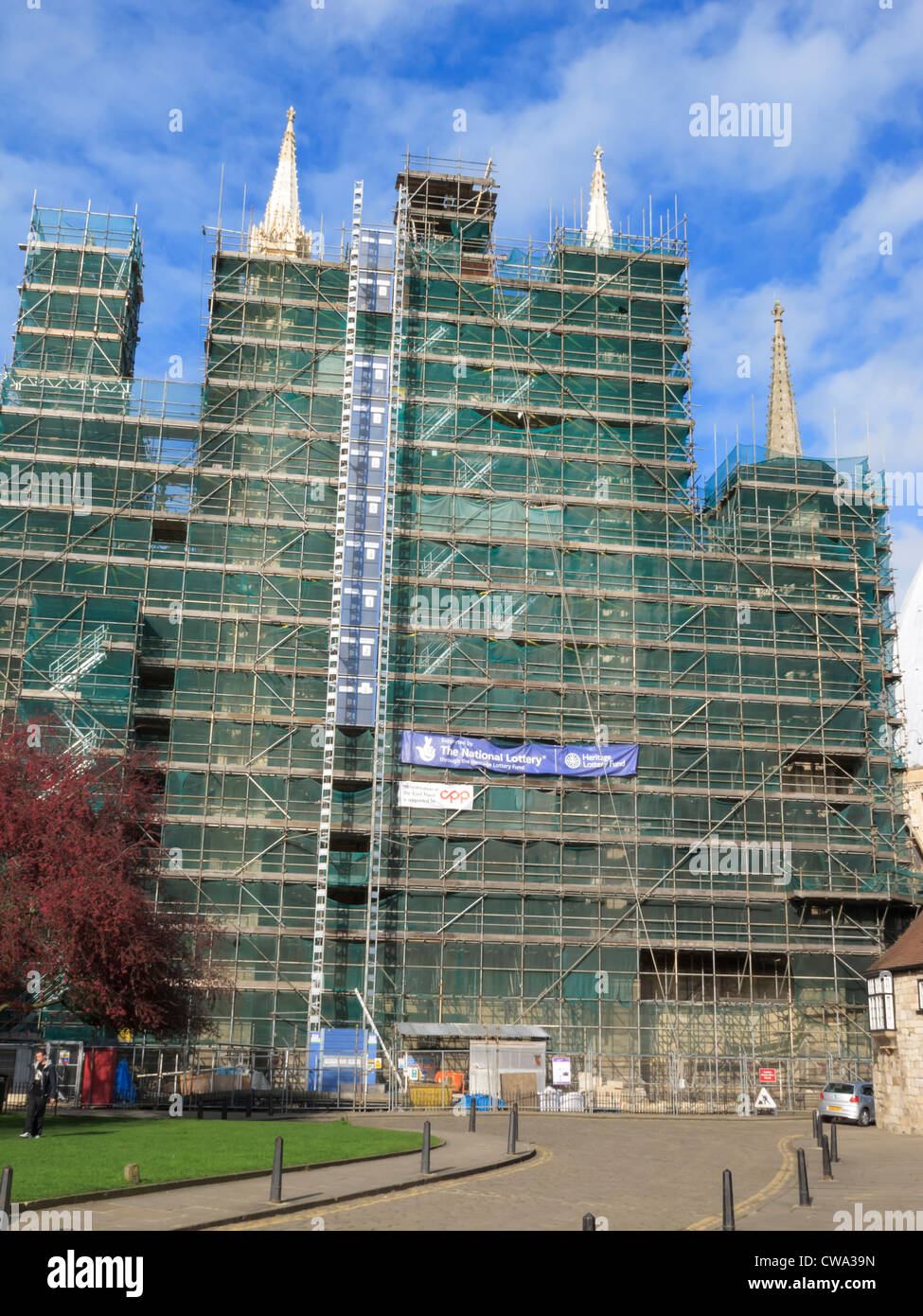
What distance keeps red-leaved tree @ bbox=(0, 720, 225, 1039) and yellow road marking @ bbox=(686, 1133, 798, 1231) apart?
13.4 metres

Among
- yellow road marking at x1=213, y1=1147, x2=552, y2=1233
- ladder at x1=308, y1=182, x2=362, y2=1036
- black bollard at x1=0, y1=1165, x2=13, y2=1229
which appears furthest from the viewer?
ladder at x1=308, y1=182, x2=362, y2=1036

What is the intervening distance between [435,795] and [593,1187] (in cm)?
2401

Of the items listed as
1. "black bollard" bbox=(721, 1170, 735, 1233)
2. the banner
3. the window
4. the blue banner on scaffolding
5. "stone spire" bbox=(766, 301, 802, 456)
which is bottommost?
"black bollard" bbox=(721, 1170, 735, 1233)

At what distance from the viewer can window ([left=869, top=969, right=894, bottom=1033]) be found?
3606 centimetres

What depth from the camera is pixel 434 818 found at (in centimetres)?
4138

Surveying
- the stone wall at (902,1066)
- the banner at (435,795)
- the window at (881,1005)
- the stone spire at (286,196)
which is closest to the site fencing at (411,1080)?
the window at (881,1005)

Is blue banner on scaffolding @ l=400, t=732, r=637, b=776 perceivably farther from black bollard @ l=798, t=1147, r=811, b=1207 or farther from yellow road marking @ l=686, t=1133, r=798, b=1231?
black bollard @ l=798, t=1147, r=811, b=1207

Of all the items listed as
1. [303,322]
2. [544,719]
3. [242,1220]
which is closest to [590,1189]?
[242,1220]

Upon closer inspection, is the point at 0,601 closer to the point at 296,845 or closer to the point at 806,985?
the point at 296,845

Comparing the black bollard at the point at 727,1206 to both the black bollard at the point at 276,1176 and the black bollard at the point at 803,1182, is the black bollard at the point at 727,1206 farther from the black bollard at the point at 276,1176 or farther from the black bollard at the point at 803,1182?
the black bollard at the point at 276,1176

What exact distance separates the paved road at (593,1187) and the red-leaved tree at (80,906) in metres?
6.05

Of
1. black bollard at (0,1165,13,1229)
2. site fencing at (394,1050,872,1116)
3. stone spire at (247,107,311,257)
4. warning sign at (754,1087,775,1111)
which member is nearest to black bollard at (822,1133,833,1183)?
black bollard at (0,1165,13,1229)

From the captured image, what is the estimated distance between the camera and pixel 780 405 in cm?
7206

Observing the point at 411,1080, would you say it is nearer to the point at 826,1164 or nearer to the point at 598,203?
the point at 826,1164
